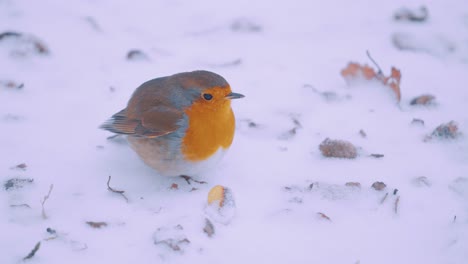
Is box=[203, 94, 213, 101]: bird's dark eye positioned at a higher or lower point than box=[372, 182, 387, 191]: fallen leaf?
higher

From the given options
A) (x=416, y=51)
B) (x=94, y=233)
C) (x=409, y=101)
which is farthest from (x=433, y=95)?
(x=94, y=233)

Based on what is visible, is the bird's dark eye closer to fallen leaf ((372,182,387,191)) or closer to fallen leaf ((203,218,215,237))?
fallen leaf ((203,218,215,237))

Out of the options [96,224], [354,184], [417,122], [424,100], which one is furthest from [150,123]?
[424,100]

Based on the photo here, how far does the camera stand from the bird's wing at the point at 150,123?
11.3 feet

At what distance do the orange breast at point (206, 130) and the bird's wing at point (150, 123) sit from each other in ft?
0.33

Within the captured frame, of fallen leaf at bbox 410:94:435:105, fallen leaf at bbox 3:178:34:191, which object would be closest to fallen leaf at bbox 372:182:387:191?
fallen leaf at bbox 410:94:435:105

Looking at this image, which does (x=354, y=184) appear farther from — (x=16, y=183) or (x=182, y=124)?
(x=16, y=183)

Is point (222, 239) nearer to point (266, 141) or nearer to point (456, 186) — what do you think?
point (266, 141)

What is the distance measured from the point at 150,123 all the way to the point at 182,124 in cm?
23

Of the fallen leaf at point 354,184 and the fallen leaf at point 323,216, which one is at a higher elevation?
the fallen leaf at point 354,184

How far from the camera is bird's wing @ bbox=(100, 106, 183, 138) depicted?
346 cm

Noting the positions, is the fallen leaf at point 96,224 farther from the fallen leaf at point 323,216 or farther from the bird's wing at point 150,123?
the fallen leaf at point 323,216

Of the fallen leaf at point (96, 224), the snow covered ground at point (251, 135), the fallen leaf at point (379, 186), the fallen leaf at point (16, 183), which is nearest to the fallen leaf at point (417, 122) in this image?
the snow covered ground at point (251, 135)

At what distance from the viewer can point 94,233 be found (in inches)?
116
